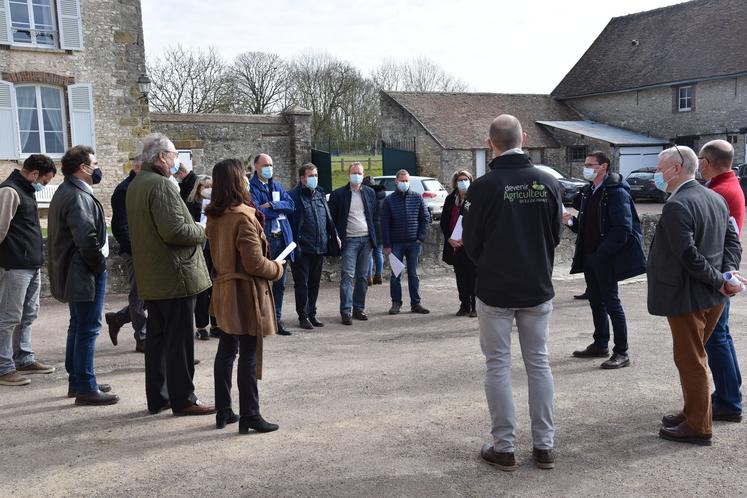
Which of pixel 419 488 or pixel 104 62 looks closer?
pixel 419 488

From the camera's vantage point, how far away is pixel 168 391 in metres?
5.04

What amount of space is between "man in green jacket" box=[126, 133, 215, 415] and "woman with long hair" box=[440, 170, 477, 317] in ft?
13.9

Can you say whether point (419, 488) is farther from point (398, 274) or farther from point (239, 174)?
point (398, 274)

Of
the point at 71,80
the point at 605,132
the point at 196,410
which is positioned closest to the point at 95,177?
the point at 196,410

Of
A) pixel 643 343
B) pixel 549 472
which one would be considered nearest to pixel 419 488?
pixel 549 472

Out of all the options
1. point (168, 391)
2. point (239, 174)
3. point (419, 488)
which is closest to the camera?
point (419, 488)

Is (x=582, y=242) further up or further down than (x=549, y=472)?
further up

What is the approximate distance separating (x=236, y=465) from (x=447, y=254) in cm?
521

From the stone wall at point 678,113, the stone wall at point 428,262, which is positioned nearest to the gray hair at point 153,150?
the stone wall at point 428,262

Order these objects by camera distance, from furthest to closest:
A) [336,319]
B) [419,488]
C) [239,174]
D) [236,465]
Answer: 1. [336,319]
2. [239,174]
3. [236,465]
4. [419,488]

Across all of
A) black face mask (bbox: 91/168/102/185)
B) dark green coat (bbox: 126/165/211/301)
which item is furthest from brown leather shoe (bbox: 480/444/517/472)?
black face mask (bbox: 91/168/102/185)

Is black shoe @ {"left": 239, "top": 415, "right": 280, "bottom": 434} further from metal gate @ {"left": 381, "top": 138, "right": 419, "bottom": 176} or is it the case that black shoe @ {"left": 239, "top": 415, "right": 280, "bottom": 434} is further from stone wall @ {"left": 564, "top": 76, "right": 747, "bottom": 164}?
stone wall @ {"left": 564, "top": 76, "right": 747, "bottom": 164}

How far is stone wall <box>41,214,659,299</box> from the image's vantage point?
9914mm

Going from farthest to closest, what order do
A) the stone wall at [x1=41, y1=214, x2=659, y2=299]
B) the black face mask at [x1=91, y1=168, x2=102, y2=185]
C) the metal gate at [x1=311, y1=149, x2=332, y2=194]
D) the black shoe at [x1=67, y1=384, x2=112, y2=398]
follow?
1. the metal gate at [x1=311, y1=149, x2=332, y2=194]
2. the stone wall at [x1=41, y1=214, x2=659, y2=299]
3. the black face mask at [x1=91, y1=168, x2=102, y2=185]
4. the black shoe at [x1=67, y1=384, x2=112, y2=398]
